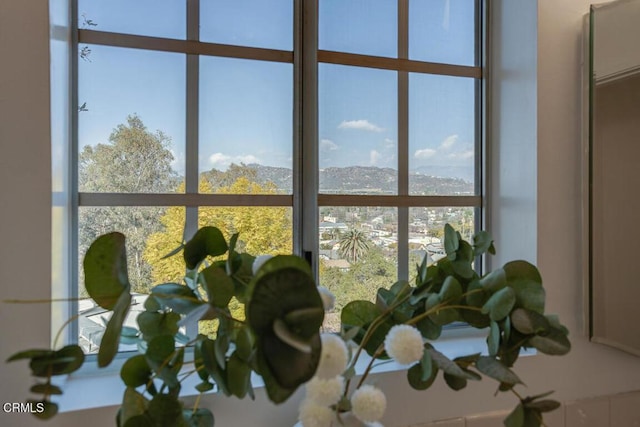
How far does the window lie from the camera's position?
2.74 ft

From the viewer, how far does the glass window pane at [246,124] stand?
2.89 ft

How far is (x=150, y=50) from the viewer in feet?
2.79

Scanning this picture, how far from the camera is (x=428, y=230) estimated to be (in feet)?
3.27

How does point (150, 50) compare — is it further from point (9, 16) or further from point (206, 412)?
point (206, 412)

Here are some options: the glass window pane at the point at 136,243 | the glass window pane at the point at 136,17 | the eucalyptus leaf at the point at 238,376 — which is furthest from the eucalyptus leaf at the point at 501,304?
the glass window pane at the point at 136,17

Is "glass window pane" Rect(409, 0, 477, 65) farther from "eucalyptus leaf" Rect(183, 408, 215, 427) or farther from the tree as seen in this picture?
"eucalyptus leaf" Rect(183, 408, 215, 427)

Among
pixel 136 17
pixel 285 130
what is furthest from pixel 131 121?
pixel 285 130

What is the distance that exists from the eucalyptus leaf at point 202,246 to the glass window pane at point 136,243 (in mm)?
319

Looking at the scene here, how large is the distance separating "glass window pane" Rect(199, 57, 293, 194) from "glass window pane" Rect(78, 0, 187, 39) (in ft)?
0.35

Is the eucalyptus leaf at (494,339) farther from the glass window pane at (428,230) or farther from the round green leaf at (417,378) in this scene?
the glass window pane at (428,230)

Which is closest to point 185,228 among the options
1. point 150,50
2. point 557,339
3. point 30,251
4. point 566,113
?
point 30,251

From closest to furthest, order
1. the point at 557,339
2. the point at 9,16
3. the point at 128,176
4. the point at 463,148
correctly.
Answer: the point at 557,339 → the point at 9,16 → the point at 128,176 → the point at 463,148

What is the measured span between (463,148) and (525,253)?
1.03 feet

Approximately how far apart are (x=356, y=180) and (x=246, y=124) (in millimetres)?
297
